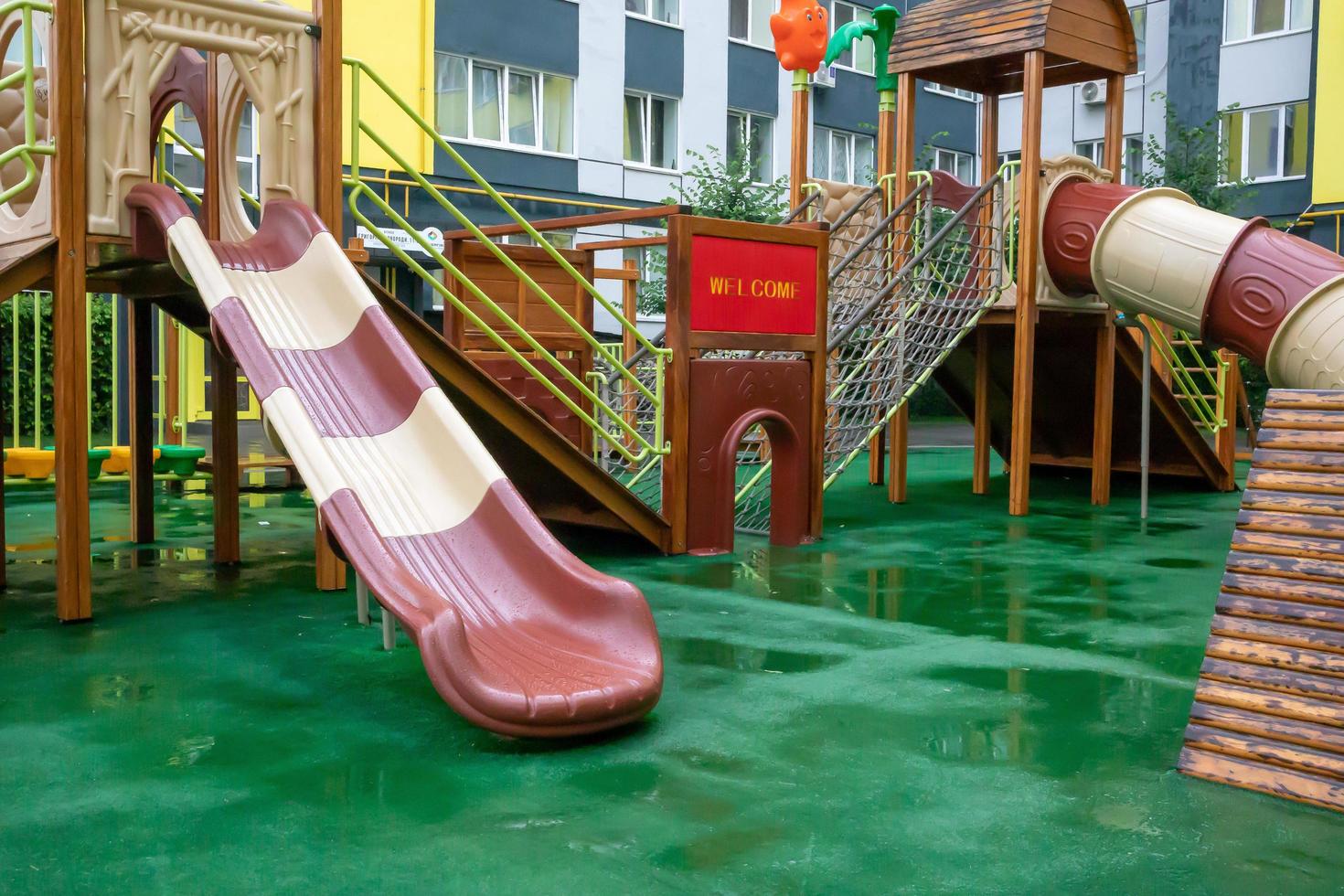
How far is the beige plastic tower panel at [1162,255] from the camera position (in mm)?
9727

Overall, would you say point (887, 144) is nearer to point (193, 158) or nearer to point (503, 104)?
point (193, 158)

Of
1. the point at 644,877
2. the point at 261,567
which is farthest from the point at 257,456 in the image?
the point at 644,877

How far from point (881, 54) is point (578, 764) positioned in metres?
11.2

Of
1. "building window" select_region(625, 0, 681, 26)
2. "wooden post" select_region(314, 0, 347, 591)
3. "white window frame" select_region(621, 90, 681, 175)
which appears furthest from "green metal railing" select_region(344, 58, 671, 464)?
"building window" select_region(625, 0, 681, 26)

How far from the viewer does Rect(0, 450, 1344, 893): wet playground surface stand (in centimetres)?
314

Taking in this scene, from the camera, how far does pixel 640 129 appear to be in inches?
941

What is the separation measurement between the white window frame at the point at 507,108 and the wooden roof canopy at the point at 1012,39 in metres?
10.6

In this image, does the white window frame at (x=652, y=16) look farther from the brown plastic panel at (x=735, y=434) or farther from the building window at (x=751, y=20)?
the brown plastic panel at (x=735, y=434)

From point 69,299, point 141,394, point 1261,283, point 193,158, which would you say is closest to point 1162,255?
point 1261,283

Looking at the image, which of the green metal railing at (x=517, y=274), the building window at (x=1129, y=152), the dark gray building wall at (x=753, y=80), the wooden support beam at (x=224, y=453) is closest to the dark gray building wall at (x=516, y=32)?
→ the dark gray building wall at (x=753, y=80)

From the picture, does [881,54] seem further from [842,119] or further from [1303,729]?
[842,119]

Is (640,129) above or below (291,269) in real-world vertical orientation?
above

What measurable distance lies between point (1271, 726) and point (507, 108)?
1972cm

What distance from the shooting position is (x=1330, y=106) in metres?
22.5
